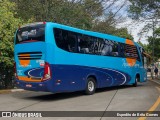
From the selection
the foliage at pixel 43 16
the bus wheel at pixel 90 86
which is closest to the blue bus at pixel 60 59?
the bus wheel at pixel 90 86

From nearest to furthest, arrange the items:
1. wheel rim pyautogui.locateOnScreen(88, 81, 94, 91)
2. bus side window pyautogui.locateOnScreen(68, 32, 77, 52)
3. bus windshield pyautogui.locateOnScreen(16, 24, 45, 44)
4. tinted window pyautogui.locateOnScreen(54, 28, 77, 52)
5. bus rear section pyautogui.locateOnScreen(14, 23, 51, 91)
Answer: bus rear section pyautogui.locateOnScreen(14, 23, 51, 91), bus windshield pyautogui.locateOnScreen(16, 24, 45, 44), tinted window pyautogui.locateOnScreen(54, 28, 77, 52), bus side window pyautogui.locateOnScreen(68, 32, 77, 52), wheel rim pyautogui.locateOnScreen(88, 81, 94, 91)

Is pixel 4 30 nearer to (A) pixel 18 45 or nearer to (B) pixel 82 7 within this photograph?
(A) pixel 18 45

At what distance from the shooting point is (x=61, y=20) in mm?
25719

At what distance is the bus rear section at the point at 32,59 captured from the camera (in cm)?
1412

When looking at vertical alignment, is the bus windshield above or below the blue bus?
above

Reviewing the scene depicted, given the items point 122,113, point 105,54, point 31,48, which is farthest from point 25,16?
point 122,113

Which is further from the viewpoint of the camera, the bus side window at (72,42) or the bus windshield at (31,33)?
the bus side window at (72,42)

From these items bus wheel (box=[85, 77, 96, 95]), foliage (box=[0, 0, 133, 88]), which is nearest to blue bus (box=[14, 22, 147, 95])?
bus wheel (box=[85, 77, 96, 95])

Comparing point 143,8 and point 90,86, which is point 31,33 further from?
point 143,8

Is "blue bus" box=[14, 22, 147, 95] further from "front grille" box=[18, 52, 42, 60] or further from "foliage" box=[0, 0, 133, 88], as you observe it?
"foliage" box=[0, 0, 133, 88]

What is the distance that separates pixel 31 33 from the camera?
581 inches

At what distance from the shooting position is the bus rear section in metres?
14.1

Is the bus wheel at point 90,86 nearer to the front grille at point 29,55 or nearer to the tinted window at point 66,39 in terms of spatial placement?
the tinted window at point 66,39

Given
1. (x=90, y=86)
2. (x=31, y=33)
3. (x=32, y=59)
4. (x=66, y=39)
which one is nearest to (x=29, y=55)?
(x=32, y=59)
